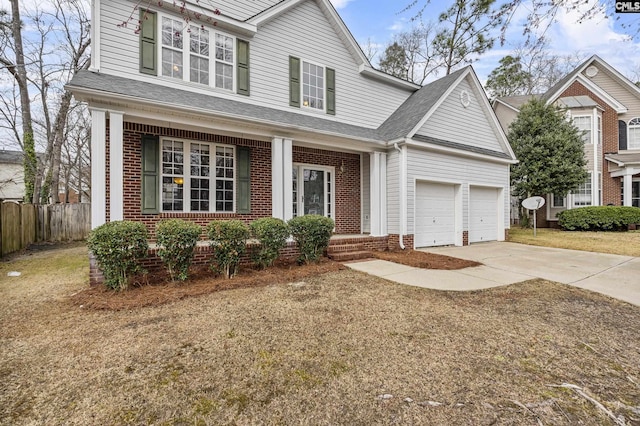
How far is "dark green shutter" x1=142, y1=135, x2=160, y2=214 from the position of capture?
21.9ft

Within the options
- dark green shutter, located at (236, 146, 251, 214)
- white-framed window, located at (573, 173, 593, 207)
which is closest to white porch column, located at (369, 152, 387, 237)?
dark green shutter, located at (236, 146, 251, 214)

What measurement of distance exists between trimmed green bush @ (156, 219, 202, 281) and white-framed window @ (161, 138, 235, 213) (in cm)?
212

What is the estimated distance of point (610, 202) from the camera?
16172 mm

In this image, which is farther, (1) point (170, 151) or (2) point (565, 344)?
(1) point (170, 151)

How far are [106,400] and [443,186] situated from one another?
10199mm

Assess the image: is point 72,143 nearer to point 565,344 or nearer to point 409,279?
point 409,279

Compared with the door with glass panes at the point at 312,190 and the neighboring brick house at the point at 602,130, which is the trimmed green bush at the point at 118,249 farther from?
the neighboring brick house at the point at 602,130

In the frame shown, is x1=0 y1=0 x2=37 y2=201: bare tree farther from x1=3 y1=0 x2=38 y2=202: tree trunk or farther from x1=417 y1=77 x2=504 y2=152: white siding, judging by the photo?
x1=417 y1=77 x2=504 y2=152: white siding

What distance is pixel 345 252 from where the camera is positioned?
26.0ft

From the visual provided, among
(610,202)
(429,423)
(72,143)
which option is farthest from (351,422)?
(72,143)

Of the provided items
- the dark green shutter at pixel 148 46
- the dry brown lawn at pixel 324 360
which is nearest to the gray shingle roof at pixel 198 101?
the dark green shutter at pixel 148 46

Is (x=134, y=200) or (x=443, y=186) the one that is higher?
(x=443, y=186)

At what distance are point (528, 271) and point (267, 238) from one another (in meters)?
5.80

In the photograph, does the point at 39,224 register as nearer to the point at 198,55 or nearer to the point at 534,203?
the point at 198,55
